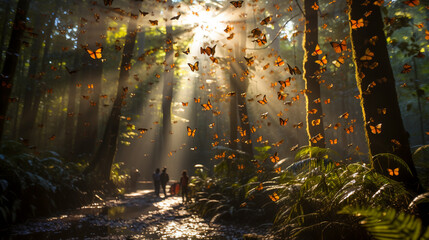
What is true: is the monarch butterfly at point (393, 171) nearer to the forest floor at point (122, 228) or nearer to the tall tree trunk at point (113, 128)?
the forest floor at point (122, 228)

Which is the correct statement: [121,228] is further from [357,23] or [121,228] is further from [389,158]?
[357,23]

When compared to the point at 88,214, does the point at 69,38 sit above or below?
above

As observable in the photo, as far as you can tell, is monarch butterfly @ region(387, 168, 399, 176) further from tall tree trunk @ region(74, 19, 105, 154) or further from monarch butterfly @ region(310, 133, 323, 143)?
tall tree trunk @ region(74, 19, 105, 154)

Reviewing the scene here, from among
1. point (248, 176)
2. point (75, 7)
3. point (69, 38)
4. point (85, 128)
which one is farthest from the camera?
point (69, 38)

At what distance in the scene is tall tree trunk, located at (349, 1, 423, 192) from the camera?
183 inches

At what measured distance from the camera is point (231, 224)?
857 centimetres

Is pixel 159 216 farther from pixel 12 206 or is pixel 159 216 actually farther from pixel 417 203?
pixel 417 203

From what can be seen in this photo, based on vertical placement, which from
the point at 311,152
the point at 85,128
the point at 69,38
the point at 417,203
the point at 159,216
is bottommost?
the point at 159,216

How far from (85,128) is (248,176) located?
409 inches

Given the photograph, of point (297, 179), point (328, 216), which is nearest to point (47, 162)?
point (297, 179)

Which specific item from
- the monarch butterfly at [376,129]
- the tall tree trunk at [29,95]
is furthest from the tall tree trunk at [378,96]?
the tall tree trunk at [29,95]

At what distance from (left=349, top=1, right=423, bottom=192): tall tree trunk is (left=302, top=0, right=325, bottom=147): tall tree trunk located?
296cm

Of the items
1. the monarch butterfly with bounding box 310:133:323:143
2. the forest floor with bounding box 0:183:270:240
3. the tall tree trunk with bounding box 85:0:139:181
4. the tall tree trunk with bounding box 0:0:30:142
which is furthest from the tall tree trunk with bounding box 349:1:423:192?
the tall tree trunk with bounding box 85:0:139:181

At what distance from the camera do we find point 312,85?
8367mm
